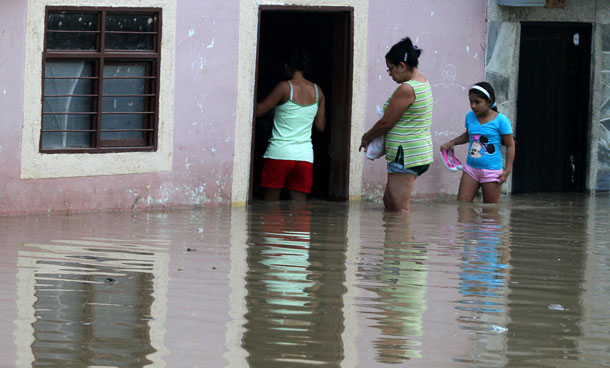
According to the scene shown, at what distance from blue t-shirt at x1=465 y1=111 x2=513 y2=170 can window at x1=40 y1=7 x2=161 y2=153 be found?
3.17 metres

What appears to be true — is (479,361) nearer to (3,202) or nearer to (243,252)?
(243,252)

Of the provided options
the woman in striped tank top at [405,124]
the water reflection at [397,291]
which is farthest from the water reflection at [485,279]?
the woman in striped tank top at [405,124]

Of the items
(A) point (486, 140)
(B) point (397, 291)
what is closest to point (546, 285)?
(B) point (397, 291)

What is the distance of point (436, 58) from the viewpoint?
13.2 meters

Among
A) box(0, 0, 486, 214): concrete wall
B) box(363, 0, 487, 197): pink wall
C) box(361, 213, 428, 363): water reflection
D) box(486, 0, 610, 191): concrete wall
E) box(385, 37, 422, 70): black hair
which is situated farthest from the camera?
box(486, 0, 610, 191): concrete wall

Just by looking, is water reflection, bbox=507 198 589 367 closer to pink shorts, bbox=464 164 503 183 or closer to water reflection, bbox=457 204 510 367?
water reflection, bbox=457 204 510 367

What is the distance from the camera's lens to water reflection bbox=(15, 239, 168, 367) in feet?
18.1

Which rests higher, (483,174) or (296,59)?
(296,59)

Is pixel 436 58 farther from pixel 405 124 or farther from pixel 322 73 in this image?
pixel 405 124

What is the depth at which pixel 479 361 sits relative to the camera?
5676 mm

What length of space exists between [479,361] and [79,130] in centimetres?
599

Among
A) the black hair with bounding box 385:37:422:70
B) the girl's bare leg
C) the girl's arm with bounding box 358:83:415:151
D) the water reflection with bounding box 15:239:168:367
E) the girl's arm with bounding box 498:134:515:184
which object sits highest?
the black hair with bounding box 385:37:422:70

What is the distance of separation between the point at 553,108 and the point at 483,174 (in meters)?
2.50

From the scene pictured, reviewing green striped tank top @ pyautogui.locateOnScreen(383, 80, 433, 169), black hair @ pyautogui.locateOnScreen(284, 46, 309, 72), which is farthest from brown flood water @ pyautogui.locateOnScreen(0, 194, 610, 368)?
black hair @ pyautogui.locateOnScreen(284, 46, 309, 72)
